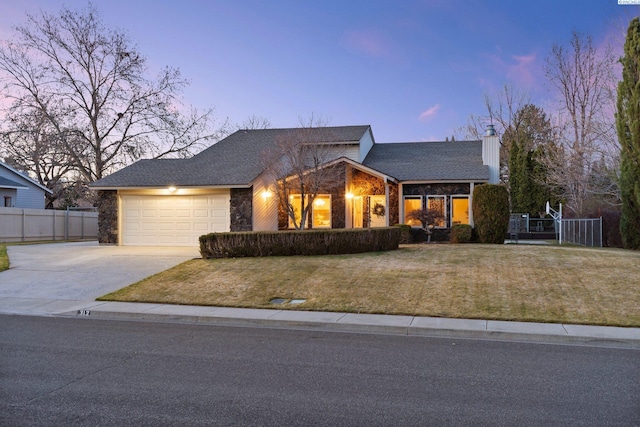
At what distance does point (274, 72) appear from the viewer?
24.4 meters

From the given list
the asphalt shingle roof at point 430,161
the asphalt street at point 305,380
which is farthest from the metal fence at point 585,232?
the asphalt street at point 305,380

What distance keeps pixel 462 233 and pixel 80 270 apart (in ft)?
48.6

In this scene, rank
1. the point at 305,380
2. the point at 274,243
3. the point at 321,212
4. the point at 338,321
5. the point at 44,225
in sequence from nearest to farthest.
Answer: the point at 305,380, the point at 338,321, the point at 274,243, the point at 321,212, the point at 44,225

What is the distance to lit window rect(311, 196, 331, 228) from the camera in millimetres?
23203

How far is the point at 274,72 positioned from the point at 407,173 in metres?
8.49

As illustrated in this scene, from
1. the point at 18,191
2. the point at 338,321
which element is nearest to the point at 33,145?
the point at 18,191

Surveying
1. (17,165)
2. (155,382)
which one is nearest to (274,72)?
(155,382)

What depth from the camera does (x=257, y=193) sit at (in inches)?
838

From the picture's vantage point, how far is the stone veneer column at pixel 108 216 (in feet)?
71.4

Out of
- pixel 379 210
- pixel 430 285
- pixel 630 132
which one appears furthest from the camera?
pixel 379 210

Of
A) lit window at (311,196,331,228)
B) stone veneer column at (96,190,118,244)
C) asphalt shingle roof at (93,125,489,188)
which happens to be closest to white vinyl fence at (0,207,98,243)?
asphalt shingle roof at (93,125,489,188)

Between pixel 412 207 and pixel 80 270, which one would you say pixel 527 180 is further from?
pixel 80 270

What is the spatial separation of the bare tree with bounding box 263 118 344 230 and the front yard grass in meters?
5.41

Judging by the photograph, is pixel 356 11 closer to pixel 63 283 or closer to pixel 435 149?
pixel 435 149
